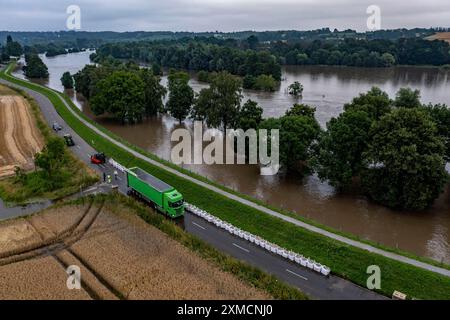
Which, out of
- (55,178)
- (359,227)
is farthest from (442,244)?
(55,178)

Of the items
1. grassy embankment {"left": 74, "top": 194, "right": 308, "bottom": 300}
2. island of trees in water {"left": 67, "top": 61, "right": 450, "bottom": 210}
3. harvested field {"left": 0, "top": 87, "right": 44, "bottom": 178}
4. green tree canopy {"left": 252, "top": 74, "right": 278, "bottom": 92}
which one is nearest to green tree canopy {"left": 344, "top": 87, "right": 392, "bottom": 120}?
island of trees in water {"left": 67, "top": 61, "right": 450, "bottom": 210}

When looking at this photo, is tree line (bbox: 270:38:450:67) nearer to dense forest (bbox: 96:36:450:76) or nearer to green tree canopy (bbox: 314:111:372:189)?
dense forest (bbox: 96:36:450:76)

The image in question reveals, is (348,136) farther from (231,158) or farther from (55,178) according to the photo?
(55,178)

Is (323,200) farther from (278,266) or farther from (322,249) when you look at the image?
(278,266)

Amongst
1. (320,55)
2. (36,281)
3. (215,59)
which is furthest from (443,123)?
(320,55)

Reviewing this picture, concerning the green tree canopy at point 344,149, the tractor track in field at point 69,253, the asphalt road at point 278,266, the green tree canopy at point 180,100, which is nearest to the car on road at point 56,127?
the green tree canopy at point 180,100
